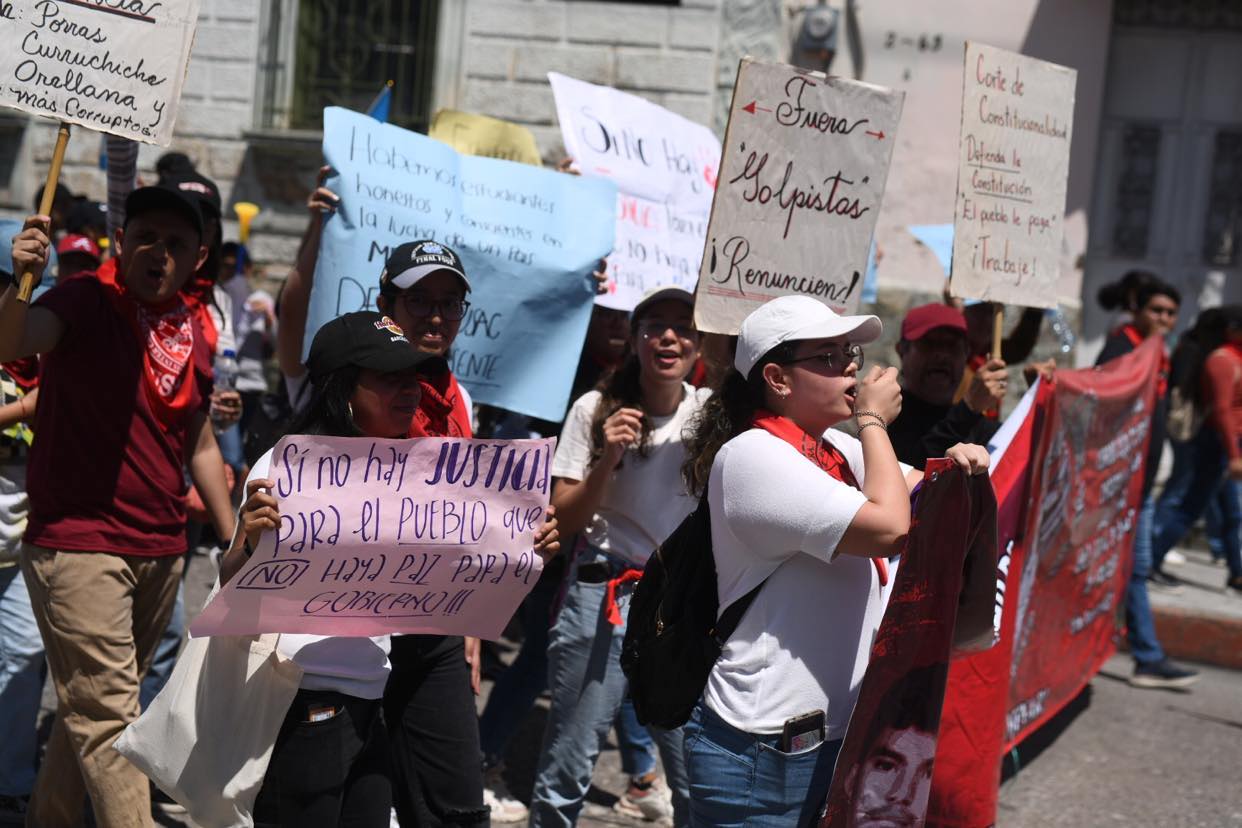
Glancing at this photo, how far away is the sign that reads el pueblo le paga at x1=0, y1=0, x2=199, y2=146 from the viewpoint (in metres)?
3.57

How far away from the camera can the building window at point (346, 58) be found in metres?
12.0

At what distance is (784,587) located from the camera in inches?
113

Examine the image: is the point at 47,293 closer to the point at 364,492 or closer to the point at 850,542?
the point at 364,492

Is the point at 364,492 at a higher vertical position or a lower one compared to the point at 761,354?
lower

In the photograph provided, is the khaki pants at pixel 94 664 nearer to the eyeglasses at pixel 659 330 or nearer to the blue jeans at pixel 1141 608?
the eyeglasses at pixel 659 330

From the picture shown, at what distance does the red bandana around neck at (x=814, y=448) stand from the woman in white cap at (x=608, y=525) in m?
1.03

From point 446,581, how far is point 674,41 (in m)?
8.95

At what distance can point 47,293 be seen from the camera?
3.70 metres

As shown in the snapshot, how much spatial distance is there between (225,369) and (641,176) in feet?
6.15

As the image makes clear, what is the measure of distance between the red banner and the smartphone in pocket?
1507mm

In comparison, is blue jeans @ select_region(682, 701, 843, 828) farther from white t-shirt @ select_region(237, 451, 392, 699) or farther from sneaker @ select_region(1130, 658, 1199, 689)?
sneaker @ select_region(1130, 658, 1199, 689)

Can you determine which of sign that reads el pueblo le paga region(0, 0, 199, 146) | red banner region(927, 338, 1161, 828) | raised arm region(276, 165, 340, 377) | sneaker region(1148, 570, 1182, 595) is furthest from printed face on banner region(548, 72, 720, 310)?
sneaker region(1148, 570, 1182, 595)

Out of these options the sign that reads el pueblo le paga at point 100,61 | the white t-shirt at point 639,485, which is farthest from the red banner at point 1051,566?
the sign that reads el pueblo le paga at point 100,61

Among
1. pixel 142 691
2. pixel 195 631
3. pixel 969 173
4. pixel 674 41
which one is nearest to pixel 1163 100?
pixel 674 41
